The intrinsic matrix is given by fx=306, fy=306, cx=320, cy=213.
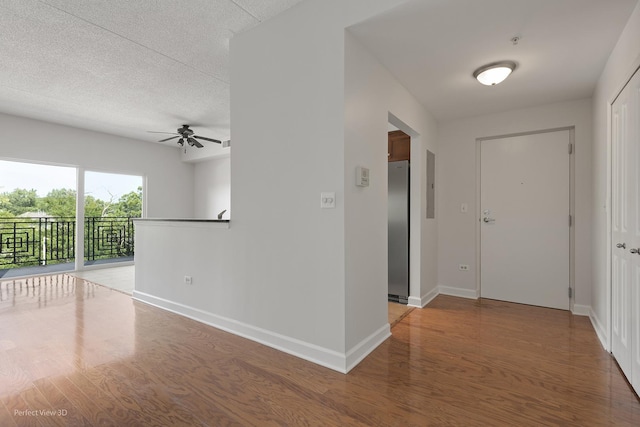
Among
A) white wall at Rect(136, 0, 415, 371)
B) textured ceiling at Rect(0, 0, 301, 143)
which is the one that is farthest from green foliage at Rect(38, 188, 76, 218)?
white wall at Rect(136, 0, 415, 371)

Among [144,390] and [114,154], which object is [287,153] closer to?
[144,390]

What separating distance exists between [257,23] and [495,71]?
205 centimetres

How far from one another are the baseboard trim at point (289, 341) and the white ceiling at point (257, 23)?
2.32m

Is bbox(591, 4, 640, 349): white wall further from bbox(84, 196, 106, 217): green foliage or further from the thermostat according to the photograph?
bbox(84, 196, 106, 217): green foliage

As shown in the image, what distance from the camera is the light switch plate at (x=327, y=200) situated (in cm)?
216

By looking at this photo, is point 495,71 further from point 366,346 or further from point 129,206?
point 129,206

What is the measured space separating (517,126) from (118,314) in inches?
198

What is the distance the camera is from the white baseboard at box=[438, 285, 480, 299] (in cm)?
393

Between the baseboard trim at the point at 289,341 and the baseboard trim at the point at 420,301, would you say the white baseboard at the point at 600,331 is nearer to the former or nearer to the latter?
the baseboard trim at the point at 420,301

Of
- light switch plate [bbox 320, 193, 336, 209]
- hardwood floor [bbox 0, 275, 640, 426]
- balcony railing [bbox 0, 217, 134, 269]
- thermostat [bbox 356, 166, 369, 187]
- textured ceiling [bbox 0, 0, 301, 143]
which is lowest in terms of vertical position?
hardwood floor [bbox 0, 275, 640, 426]

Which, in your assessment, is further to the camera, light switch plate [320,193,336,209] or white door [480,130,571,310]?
white door [480,130,571,310]

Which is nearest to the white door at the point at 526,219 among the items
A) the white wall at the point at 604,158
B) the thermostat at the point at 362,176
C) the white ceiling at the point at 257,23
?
the white wall at the point at 604,158

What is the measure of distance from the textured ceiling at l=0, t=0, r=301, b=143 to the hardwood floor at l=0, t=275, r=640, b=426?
2655 millimetres

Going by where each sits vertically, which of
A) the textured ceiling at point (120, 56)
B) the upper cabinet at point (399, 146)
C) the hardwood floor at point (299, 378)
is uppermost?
the textured ceiling at point (120, 56)
